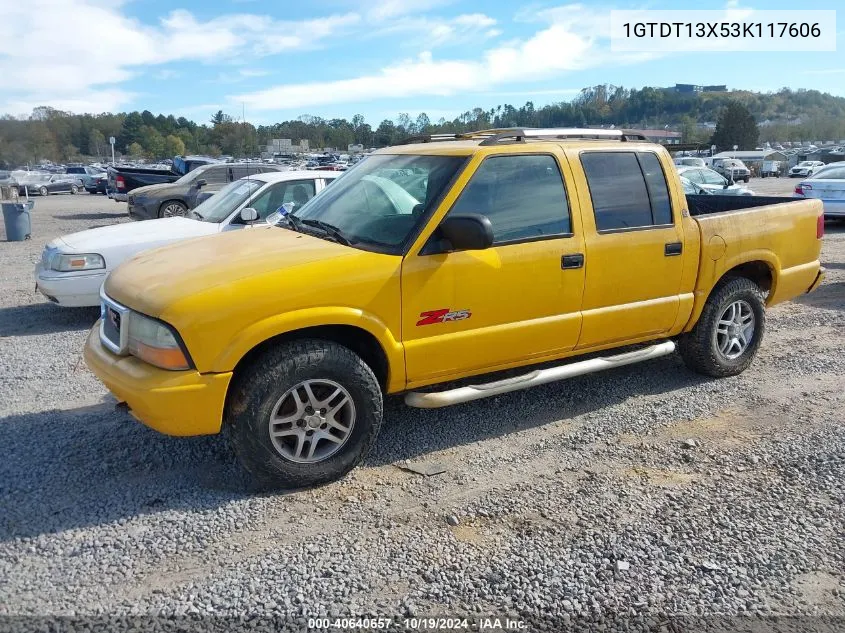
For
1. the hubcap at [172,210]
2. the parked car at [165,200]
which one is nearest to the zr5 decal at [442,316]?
the parked car at [165,200]

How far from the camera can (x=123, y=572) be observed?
3184 mm

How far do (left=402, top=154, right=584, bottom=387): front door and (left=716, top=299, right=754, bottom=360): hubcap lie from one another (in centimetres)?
167

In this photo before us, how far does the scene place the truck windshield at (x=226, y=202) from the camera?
839cm

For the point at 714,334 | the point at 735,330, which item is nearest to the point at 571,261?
the point at 714,334

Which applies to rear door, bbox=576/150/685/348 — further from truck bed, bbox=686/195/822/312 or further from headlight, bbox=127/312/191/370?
headlight, bbox=127/312/191/370

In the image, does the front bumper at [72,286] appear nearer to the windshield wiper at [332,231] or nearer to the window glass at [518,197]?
the windshield wiper at [332,231]

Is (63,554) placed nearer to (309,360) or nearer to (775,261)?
(309,360)

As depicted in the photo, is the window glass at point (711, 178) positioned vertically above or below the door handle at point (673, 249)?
above

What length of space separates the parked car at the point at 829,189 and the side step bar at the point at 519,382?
37.0ft

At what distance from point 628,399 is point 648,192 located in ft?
5.16

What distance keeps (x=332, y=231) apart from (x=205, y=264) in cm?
84

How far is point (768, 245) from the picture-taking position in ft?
19.0

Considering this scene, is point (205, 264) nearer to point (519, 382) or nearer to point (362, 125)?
point (519, 382)

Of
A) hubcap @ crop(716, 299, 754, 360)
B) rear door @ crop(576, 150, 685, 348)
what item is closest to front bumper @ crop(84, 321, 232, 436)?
rear door @ crop(576, 150, 685, 348)
